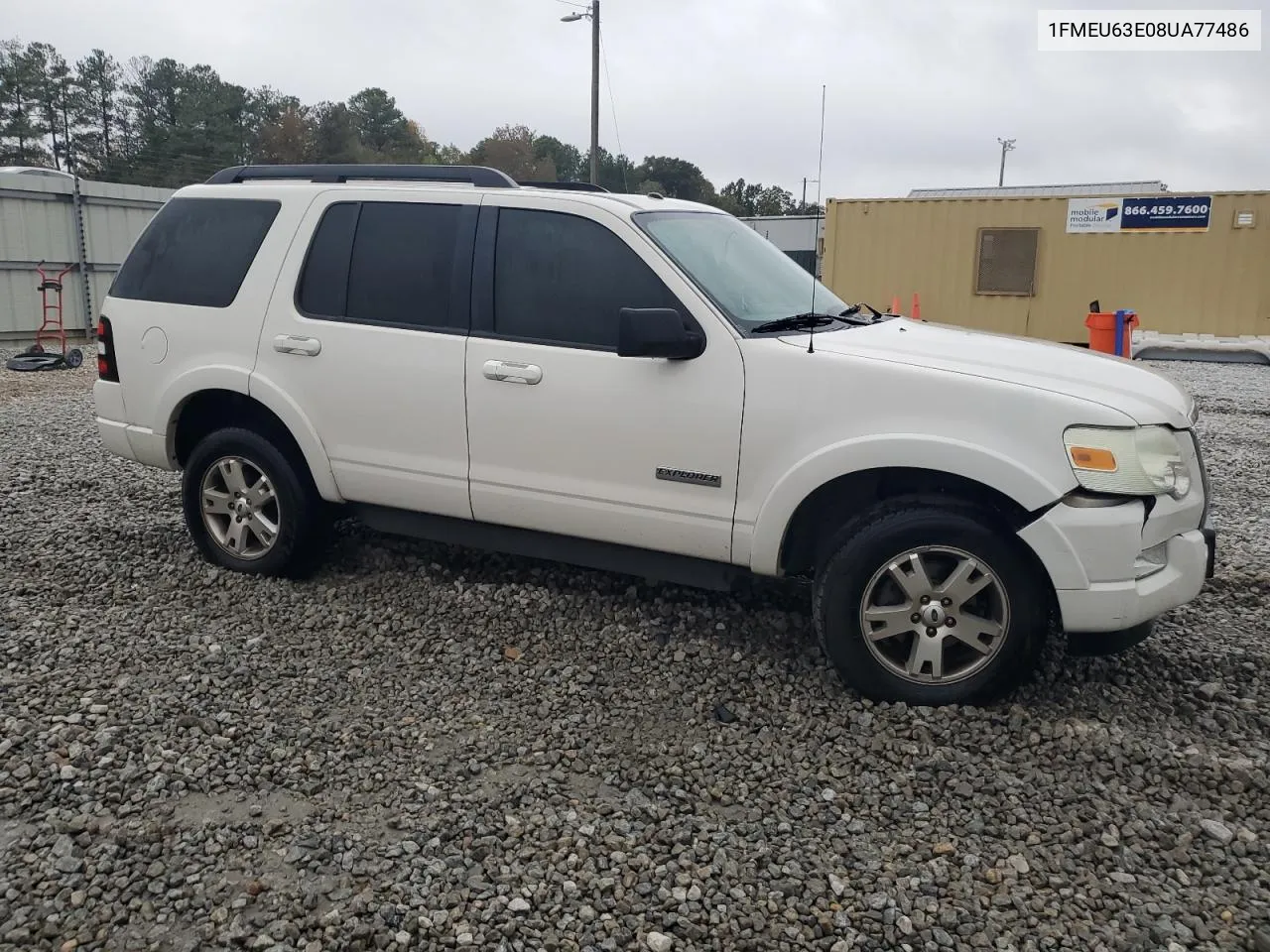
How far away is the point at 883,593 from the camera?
3.90 meters

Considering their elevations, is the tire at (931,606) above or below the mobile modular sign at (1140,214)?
below

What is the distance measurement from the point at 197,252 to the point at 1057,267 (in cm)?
1627

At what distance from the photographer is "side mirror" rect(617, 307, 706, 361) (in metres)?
3.97

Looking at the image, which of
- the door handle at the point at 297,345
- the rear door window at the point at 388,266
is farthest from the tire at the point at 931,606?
the door handle at the point at 297,345

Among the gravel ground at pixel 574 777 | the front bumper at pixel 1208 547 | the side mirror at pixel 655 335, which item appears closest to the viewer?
the gravel ground at pixel 574 777

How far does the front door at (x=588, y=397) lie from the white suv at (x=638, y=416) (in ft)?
0.03

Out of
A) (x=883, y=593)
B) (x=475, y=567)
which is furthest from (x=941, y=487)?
(x=475, y=567)

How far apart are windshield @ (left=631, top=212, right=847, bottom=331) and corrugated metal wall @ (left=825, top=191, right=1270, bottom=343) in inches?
564

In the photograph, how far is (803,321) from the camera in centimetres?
440

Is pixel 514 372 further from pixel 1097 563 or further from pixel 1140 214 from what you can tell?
pixel 1140 214

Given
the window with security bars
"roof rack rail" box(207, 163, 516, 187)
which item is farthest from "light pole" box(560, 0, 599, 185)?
"roof rack rail" box(207, 163, 516, 187)

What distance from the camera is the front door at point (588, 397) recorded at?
163 inches

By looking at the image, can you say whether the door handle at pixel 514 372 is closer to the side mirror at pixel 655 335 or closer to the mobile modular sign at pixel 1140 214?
the side mirror at pixel 655 335

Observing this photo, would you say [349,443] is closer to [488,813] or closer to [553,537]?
[553,537]
